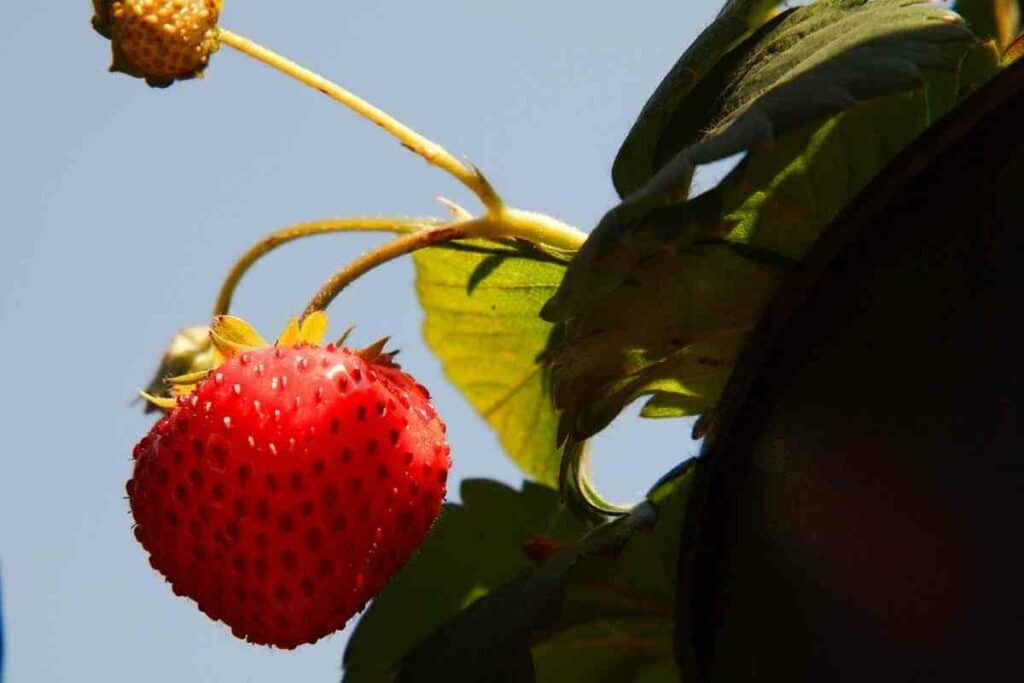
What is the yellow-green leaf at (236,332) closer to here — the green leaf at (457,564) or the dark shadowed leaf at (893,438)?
the green leaf at (457,564)

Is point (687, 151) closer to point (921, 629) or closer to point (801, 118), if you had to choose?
point (801, 118)

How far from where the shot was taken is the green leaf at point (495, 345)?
866mm

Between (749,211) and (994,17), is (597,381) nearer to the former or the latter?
(749,211)

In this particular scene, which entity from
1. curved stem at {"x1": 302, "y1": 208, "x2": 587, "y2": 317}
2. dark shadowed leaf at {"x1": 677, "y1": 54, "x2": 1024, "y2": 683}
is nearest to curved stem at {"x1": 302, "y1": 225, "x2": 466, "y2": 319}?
curved stem at {"x1": 302, "y1": 208, "x2": 587, "y2": 317}

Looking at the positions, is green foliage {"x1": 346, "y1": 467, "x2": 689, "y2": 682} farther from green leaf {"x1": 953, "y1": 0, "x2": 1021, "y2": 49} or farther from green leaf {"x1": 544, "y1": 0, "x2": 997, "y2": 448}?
green leaf {"x1": 953, "y1": 0, "x2": 1021, "y2": 49}

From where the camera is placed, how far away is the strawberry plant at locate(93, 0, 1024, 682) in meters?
0.46

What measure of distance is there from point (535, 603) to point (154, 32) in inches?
15.1

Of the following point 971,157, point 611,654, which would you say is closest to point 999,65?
point 971,157

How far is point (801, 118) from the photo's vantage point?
1.38 feet

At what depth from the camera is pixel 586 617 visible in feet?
2.14

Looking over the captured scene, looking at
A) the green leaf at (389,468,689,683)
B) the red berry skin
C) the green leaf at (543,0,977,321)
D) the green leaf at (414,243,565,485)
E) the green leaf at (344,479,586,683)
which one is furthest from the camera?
the green leaf at (414,243,565,485)

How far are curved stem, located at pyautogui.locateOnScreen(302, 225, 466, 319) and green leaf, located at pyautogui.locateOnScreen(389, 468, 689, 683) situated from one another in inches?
6.6

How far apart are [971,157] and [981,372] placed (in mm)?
68

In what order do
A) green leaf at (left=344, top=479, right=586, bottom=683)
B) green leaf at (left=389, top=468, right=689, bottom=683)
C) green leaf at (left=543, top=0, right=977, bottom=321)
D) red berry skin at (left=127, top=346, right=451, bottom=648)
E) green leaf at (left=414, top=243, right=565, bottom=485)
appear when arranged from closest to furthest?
green leaf at (left=543, top=0, right=977, bottom=321) < green leaf at (left=389, top=468, right=689, bottom=683) < red berry skin at (left=127, top=346, right=451, bottom=648) < green leaf at (left=344, top=479, right=586, bottom=683) < green leaf at (left=414, top=243, right=565, bottom=485)
